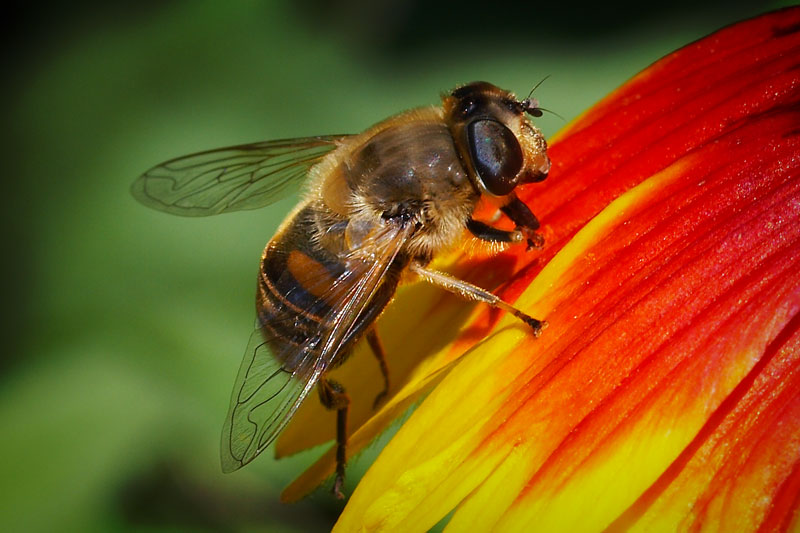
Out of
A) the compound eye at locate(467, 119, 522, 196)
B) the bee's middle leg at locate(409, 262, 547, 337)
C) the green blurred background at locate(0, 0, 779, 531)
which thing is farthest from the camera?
the green blurred background at locate(0, 0, 779, 531)

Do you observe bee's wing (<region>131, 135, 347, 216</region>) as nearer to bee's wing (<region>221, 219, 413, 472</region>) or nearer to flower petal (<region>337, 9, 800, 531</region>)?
bee's wing (<region>221, 219, 413, 472</region>)

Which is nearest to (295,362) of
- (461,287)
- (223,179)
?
(461,287)

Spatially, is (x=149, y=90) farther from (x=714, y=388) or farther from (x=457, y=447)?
(x=714, y=388)

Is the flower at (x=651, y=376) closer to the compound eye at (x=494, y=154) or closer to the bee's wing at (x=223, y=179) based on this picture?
the compound eye at (x=494, y=154)

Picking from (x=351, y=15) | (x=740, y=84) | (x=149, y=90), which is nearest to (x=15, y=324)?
(x=149, y=90)

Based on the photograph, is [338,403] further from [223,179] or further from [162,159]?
[162,159]

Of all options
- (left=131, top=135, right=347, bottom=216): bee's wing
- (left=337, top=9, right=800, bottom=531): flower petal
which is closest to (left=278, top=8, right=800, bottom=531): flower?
(left=337, top=9, right=800, bottom=531): flower petal
